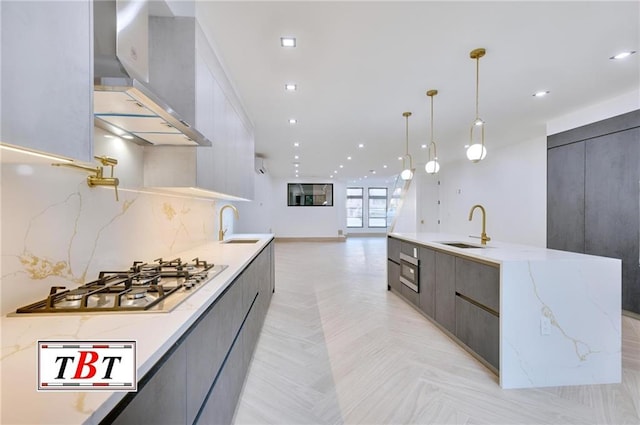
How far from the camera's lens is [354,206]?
14438 millimetres

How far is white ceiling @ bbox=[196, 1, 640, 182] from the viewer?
6.99 ft

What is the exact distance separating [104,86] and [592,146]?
5937 mm

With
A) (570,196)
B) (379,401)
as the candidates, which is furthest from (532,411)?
(570,196)

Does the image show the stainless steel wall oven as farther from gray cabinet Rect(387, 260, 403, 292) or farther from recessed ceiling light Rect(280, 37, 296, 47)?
recessed ceiling light Rect(280, 37, 296, 47)

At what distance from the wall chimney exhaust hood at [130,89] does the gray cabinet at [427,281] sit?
9.03 ft

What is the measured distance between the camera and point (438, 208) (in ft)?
32.4

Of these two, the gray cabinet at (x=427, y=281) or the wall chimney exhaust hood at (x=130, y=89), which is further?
the gray cabinet at (x=427, y=281)

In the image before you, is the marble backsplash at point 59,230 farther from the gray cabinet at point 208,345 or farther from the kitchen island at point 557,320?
the kitchen island at point 557,320

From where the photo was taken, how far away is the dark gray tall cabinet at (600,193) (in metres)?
3.74

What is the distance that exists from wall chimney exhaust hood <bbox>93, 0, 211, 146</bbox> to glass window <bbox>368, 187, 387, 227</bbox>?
13.1m

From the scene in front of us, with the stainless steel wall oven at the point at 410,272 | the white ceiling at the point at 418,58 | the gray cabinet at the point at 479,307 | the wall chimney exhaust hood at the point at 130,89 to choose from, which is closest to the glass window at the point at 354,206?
the white ceiling at the point at 418,58

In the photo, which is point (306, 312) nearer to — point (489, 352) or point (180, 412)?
point (489, 352)

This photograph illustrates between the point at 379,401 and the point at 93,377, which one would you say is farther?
the point at 379,401

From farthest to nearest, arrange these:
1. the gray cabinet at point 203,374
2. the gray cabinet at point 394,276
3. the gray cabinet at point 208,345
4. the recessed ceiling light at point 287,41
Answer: the gray cabinet at point 394,276 < the recessed ceiling light at point 287,41 < the gray cabinet at point 208,345 < the gray cabinet at point 203,374
